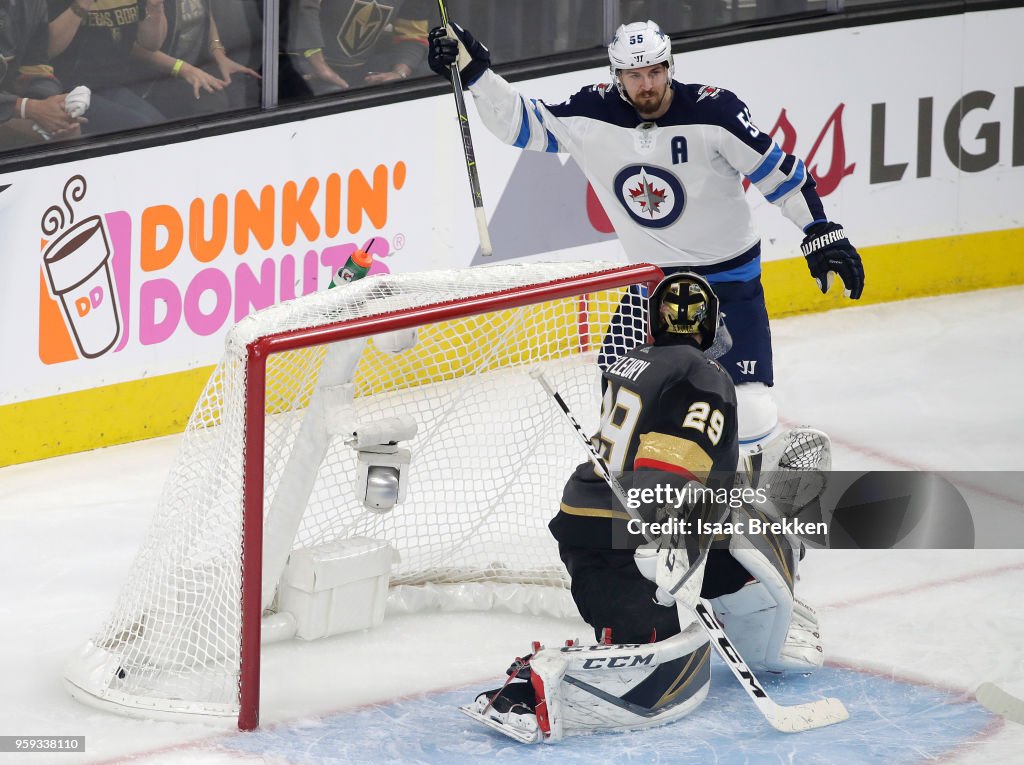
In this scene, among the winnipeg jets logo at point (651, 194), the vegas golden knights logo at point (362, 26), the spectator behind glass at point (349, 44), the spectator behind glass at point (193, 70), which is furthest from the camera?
the vegas golden knights logo at point (362, 26)

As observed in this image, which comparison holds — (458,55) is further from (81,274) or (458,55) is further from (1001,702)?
(1001,702)

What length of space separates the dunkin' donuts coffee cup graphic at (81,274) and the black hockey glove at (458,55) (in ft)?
4.25

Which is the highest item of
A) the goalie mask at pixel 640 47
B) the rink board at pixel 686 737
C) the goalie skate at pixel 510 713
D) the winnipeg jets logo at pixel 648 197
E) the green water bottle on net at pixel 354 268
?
the goalie mask at pixel 640 47

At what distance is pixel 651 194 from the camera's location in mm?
4082

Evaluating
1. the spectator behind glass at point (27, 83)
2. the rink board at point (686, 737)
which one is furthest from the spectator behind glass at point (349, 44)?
the rink board at point (686, 737)

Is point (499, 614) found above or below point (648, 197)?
below

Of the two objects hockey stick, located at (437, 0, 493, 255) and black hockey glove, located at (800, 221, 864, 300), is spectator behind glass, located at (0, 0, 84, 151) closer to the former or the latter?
hockey stick, located at (437, 0, 493, 255)

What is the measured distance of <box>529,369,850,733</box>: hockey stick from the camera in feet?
10.6

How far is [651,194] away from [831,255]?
0.46m

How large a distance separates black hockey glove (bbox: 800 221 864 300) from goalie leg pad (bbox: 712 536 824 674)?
2.39 feet

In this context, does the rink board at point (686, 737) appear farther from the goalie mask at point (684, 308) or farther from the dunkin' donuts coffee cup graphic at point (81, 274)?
the dunkin' donuts coffee cup graphic at point (81, 274)

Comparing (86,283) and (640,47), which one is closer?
(640,47)

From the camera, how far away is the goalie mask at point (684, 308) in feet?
10.8

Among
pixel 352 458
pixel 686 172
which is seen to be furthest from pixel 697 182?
pixel 352 458
